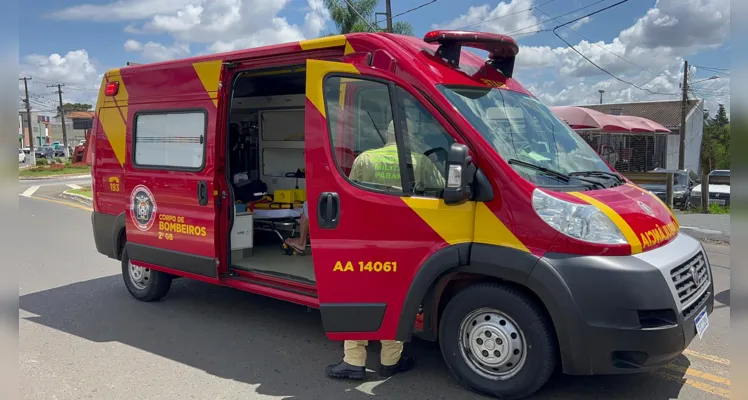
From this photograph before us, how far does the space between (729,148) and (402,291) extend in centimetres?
285

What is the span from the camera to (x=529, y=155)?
12.9 feet

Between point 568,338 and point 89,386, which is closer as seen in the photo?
point 568,338

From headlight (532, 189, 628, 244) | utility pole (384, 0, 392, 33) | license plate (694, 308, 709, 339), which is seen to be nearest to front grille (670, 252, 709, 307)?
license plate (694, 308, 709, 339)

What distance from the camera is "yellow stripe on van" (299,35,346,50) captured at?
4434mm

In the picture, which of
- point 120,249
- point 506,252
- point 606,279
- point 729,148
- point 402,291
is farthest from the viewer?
point 120,249

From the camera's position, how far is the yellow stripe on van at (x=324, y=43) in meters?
4.43

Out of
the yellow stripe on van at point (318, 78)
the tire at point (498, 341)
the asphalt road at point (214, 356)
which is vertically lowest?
the asphalt road at point (214, 356)

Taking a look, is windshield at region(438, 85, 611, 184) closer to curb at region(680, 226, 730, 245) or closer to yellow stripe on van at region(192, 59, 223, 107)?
yellow stripe on van at region(192, 59, 223, 107)

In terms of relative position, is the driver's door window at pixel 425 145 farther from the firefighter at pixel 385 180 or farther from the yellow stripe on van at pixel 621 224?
the yellow stripe on van at pixel 621 224

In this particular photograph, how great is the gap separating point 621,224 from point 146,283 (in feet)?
16.5

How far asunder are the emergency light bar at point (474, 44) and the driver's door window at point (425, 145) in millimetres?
540

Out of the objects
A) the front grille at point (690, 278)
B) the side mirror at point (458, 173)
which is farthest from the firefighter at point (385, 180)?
the front grille at point (690, 278)

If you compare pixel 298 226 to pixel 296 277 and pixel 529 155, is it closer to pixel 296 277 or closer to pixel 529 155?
pixel 296 277

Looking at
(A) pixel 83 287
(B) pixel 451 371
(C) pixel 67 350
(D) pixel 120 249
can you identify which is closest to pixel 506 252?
(B) pixel 451 371
